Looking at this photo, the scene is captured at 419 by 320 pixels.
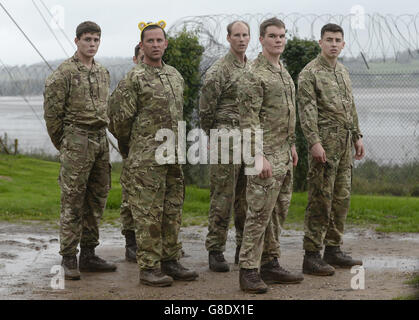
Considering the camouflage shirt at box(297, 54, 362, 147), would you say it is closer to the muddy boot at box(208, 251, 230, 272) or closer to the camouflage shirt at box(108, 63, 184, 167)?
the camouflage shirt at box(108, 63, 184, 167)

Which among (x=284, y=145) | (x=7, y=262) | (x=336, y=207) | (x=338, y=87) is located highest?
(x=338, y=87)

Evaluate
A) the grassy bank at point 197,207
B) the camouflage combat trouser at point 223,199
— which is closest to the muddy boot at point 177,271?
the camouflage combat trouser at point 223,199

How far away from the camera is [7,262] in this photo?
8109 mm

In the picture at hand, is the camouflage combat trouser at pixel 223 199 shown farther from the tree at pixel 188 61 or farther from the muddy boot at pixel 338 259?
the tree at pixel 188 61

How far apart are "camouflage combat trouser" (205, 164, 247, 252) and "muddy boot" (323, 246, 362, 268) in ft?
3.01

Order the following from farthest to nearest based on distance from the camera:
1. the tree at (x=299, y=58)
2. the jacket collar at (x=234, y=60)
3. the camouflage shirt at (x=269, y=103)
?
the tree at (x=299, y=58) < the jacket collar at (x=234, y=60) < the camouflage shirt at (x=269, y=103)

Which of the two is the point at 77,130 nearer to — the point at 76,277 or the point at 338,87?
the point at 76,277

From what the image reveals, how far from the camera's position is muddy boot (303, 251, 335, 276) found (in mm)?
7336

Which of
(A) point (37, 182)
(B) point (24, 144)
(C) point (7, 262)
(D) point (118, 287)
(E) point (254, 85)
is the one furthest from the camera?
(B) point (24, 144)

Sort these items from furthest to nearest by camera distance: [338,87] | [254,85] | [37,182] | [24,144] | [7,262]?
[24,144], [37,182], [7,262], [338,87], [254,85]

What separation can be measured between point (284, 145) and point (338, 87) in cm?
112

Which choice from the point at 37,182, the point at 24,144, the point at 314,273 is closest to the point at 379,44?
the point at 314,273

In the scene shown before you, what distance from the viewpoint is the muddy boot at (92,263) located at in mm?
7695

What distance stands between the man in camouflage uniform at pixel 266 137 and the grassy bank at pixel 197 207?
3.86 m
